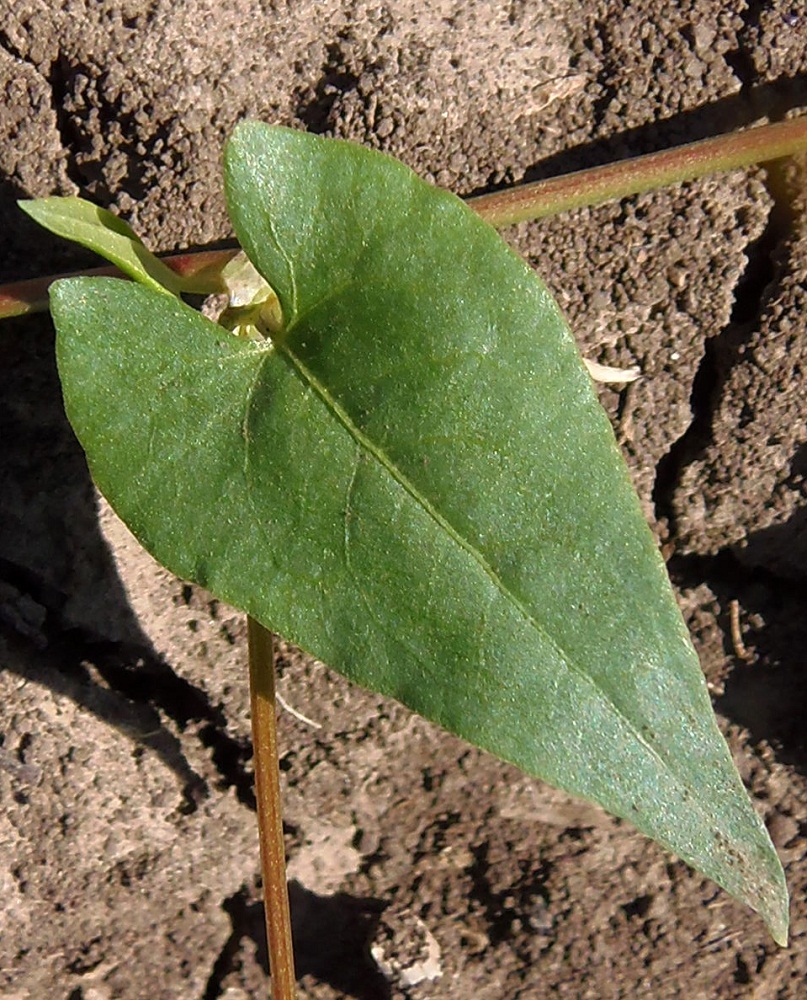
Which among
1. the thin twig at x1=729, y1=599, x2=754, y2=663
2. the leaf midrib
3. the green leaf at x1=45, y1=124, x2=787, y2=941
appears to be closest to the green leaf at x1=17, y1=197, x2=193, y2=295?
the green leaf at x1=45, y1=124, x2=787, y2=941

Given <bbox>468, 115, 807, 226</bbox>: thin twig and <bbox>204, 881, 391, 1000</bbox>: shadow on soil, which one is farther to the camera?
<bbox>204, 881, 391, 1000</bbox>: shadow on soil

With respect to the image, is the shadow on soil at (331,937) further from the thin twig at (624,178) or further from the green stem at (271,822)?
the thin twig at (624,178)

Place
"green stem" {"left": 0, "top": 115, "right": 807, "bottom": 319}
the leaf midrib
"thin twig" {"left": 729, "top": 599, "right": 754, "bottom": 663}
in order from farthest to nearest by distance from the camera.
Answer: "thin twig" {"left": 729, "top": 599, "right": 754, "bottom": 663} → "green stem" {"left": 0, "top": 115, "right": 807, "bottom": 319} → the leaf midrib

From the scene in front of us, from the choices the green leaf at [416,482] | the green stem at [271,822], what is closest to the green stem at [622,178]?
the green leaf at [416,482]

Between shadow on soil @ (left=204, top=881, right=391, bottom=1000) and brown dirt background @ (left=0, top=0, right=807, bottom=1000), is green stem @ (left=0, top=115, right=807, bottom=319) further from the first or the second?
shadow on soil @ (left=204, top=881, right=391, bottom=1000)

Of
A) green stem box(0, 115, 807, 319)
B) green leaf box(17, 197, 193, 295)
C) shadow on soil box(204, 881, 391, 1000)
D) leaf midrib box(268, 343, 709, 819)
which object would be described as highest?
green stem box(0, 115, 807, 319)

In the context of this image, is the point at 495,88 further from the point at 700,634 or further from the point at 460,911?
the point at 460,911

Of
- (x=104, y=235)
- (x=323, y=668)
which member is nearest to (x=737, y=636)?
(x=323, y=668)
